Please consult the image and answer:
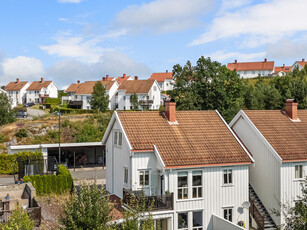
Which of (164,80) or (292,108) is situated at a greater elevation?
(164,80)

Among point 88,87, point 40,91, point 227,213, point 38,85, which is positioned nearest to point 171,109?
point 227,213

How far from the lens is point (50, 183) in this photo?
96.5 feet

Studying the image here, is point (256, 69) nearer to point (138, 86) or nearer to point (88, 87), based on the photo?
point (138, 86)

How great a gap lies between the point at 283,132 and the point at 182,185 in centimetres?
931

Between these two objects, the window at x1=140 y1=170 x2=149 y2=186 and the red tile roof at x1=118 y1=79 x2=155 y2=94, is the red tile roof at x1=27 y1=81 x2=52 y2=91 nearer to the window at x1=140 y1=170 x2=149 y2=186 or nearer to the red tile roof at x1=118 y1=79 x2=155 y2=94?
the red tile roof at x1=118 y1=79 x2=155 y2=94

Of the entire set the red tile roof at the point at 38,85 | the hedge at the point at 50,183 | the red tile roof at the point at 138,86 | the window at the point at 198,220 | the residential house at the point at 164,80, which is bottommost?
the window at the point at 198,220

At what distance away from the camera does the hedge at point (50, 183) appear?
95.3 feet

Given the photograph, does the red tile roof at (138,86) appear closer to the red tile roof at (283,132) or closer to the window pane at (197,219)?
the red tile roof at (283,132)

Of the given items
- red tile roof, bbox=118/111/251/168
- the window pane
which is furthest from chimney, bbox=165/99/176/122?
the window pane

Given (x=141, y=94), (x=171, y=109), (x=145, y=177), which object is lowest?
(x=145, y=177)

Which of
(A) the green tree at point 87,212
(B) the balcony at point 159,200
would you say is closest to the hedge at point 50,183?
(B) the balcony at point 159,200

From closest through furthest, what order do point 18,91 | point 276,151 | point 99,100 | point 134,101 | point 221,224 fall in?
1. point 221,224
2. point 276,151
3. point 134,101
4. point 99,100
5. point 18,91

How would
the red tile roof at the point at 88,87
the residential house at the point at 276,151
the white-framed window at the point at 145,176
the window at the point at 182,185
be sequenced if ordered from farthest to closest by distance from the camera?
1. the red tile roof at the point at 88,87
2. the residential house at the point at 276,151
3. the white-framed window at the point at 145,176
4. the window at the point at 182,185

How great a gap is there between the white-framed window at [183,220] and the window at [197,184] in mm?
1390
